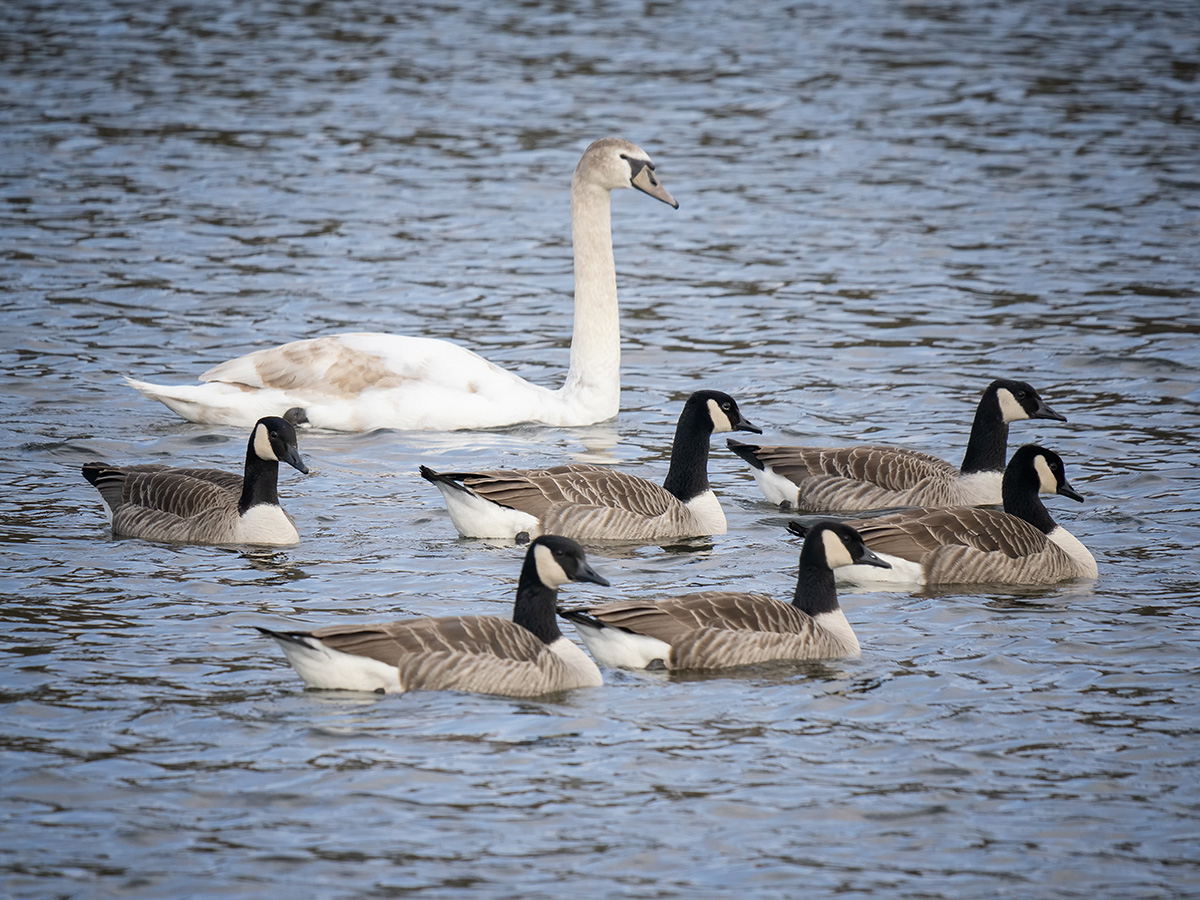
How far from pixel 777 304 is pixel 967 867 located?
1302 cm

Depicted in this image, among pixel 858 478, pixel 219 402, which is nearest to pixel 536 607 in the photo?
pixel 858 478

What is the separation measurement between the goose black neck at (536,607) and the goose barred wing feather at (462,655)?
220 millimetres

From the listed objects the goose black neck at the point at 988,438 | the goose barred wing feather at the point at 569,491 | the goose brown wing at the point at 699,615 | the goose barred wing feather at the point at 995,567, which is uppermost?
the goose black neck at the point at 988,438

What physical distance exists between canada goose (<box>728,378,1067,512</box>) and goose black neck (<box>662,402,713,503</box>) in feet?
1.53

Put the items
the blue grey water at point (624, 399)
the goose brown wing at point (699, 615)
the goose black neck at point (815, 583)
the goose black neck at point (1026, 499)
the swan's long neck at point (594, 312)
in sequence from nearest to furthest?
the blue grey water at point (624, 399)
the goose brown wing at point (699, 615)
the goose black neck at point (815, 583)
the goose black neck at point (1026, 499)
the swan's long neck at point (594, 312)

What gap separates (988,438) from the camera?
526 inches

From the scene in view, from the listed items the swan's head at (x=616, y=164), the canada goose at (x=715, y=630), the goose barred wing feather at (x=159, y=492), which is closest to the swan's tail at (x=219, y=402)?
the goose barred wing feather at (x=159, y=492)

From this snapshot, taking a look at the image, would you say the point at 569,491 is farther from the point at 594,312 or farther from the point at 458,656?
the point at 594,312

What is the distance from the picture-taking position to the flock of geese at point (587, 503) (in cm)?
927

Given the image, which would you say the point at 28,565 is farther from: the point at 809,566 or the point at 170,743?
the point at 809,566

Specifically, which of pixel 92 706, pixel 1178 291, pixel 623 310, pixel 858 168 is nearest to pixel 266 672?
pixel 92 706

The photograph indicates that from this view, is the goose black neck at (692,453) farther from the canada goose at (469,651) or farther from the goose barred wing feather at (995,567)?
the canada goose at (469,651)

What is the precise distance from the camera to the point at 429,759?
27.2 feet

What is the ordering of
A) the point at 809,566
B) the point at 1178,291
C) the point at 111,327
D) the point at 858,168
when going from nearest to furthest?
1. the point at 809,566
2. the point at 111,327
3. the point at 1178,291
4. the point at 858,168
